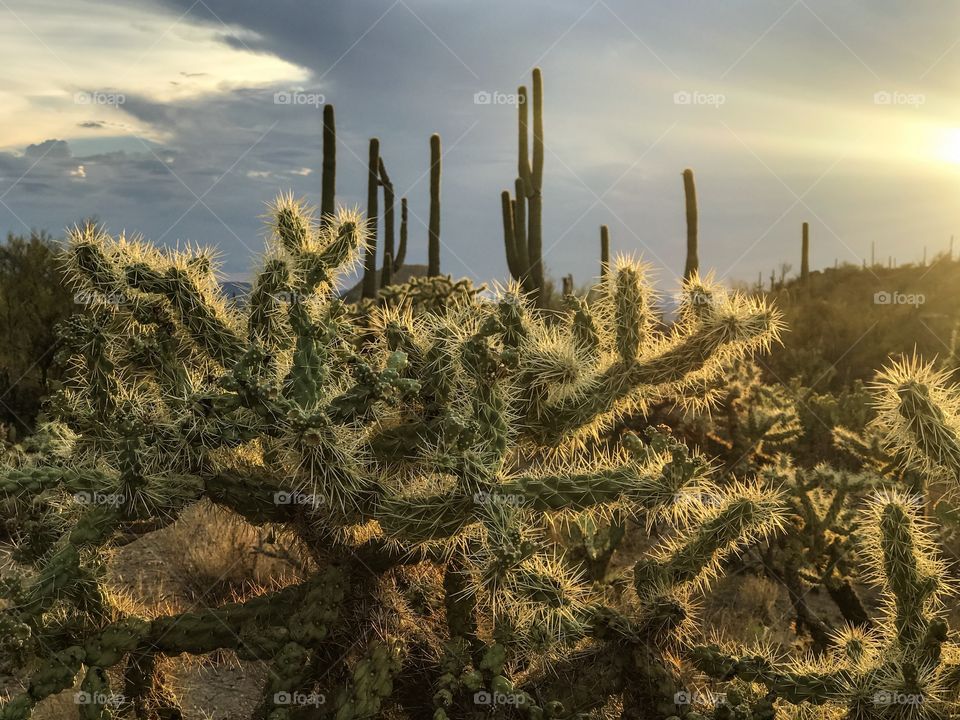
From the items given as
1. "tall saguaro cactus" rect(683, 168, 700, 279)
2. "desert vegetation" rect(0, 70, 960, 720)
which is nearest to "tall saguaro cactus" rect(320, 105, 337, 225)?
"tall saguaro cactus" rect(683, 168, 700, 279)

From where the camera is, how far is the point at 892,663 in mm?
3287

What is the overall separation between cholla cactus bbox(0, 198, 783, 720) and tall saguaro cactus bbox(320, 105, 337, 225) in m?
11.0

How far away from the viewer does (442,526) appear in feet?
10.4

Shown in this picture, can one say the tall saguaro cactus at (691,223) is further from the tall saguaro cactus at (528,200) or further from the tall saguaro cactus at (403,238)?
the tall saguaro cactus at (403,238)

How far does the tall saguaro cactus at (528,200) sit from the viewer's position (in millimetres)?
15156

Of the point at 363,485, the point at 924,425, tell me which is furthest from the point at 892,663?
the point at 363,485

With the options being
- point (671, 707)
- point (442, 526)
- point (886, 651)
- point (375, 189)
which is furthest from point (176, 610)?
point (375, 189)

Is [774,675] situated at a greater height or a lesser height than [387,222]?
lesser

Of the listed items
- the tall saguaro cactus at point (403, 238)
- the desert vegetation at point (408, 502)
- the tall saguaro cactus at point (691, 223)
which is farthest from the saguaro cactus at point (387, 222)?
the desert vegetation at point (408, 502)

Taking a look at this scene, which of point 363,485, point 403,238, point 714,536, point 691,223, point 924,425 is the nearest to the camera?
point 363,485

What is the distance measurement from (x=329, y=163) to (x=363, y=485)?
1256cm

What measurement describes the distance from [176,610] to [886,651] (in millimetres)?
3084

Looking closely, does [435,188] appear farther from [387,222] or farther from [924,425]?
[924,425]

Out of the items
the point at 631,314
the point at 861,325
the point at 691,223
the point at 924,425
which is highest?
the point at 691,223
